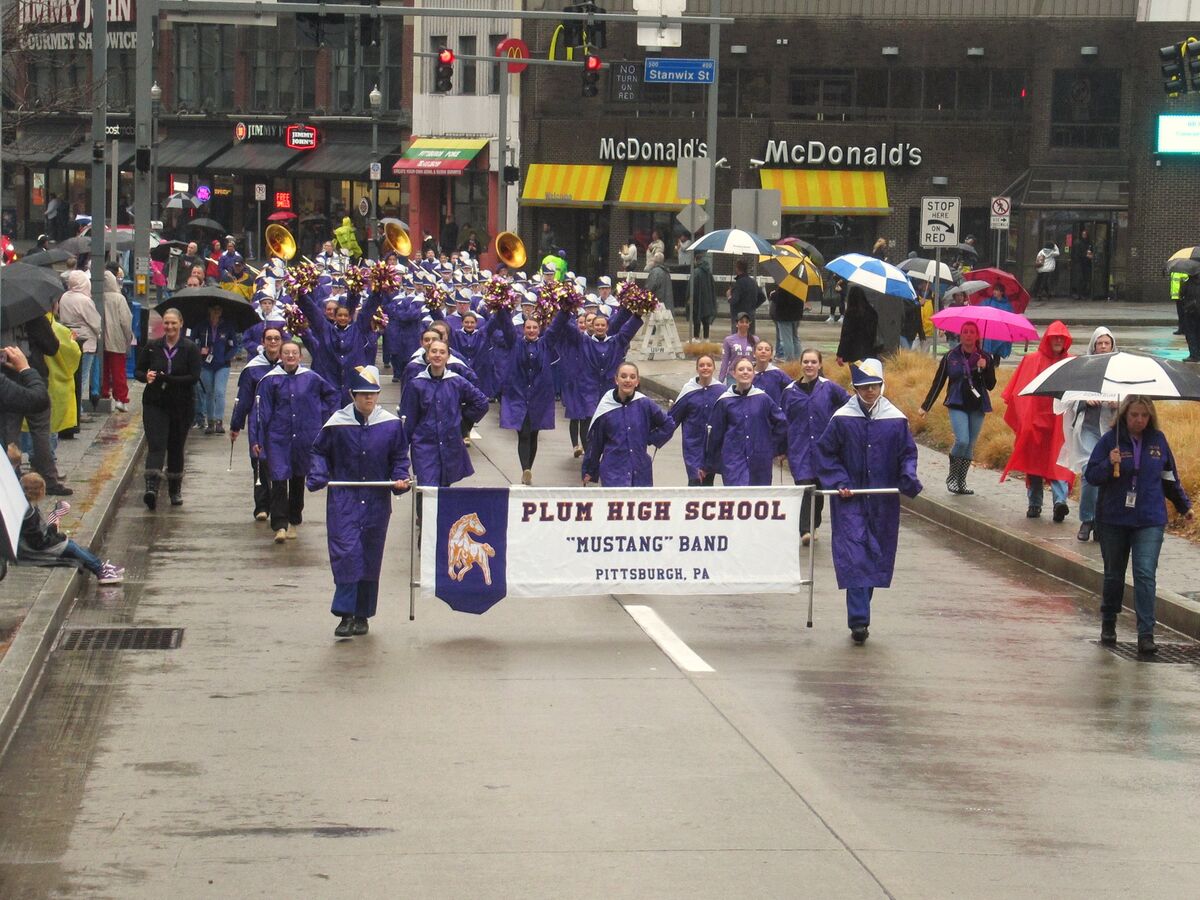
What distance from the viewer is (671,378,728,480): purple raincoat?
15391mm

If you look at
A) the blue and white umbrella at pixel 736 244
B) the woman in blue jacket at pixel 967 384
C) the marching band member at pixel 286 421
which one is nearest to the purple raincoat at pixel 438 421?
the marching band member at pixel 286 421

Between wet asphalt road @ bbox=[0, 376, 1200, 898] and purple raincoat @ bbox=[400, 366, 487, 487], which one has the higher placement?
purple raincoat @ bbox=[400, 366, 487, 487]

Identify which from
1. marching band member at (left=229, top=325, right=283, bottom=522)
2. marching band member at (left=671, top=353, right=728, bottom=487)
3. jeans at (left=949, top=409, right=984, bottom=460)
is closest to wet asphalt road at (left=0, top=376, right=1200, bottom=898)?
marching band member at (left=671, top=353, right=728, bottom=487)

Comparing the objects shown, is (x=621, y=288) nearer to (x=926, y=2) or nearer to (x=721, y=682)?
(x=721, y=682)

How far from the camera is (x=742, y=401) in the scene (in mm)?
15148

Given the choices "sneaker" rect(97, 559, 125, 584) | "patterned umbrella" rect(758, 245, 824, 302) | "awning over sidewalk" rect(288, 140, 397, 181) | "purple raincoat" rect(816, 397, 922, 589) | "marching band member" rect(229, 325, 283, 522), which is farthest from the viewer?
"awning over sidewalk" rect(288, 140, 397, 181)

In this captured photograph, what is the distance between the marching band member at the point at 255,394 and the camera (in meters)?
16.3

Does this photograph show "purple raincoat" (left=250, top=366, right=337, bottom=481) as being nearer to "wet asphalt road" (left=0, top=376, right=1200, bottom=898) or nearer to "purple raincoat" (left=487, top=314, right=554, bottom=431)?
"wet asphalt road" (left=0, top=376, right=1200, bottom=898)

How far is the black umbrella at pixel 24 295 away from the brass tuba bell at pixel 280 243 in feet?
54.2

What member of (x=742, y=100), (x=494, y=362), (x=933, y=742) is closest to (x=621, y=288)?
(x=494, y=362)

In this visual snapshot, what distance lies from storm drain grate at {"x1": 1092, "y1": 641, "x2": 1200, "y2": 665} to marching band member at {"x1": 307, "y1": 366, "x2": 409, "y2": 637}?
4530 mm

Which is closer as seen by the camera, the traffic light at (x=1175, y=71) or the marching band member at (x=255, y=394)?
the marching band member at (x=255, y=394)

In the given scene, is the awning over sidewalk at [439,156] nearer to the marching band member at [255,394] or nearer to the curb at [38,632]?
the marching band member at [255,394]

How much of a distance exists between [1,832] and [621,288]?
13.3 meters
